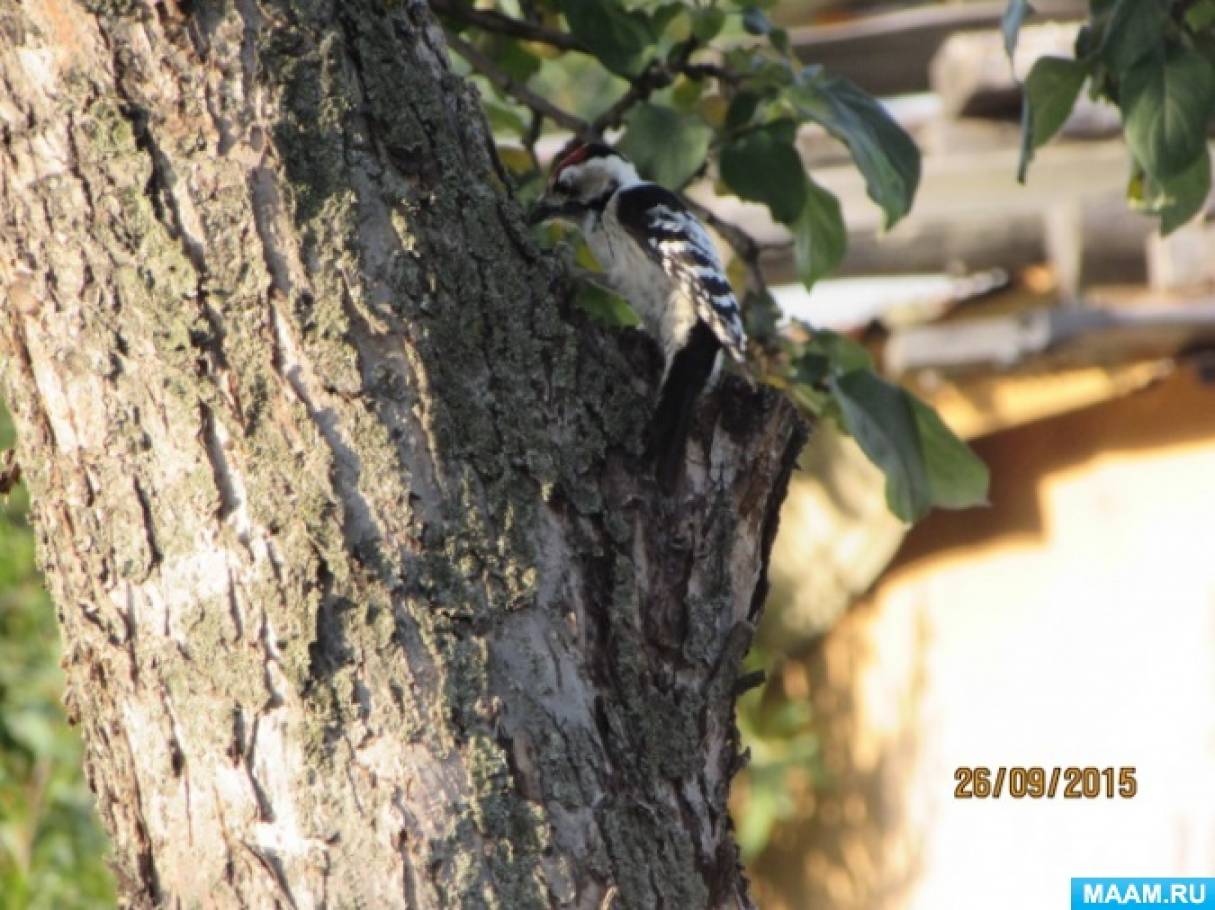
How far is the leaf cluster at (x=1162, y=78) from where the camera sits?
245 cm

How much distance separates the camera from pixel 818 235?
273cm

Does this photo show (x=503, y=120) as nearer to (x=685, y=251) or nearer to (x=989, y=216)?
(x=685, y=251)

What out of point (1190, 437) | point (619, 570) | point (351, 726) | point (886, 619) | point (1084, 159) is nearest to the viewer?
point (351, 726)

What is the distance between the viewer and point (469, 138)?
6.83 ft

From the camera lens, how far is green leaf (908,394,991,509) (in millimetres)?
2705

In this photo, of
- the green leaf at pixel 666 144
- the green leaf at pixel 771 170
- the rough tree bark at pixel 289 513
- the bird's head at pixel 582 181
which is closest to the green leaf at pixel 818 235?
the green leaf at pixel 771 170

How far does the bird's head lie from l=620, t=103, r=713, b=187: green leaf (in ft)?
1.65

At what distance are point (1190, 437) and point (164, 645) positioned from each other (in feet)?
12.8

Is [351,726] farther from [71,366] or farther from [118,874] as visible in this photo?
[71,366]

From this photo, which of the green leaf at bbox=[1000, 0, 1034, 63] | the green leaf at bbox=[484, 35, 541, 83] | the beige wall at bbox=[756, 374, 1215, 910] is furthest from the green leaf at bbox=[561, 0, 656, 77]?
the beige wall at bbox=[756, 374, 1215, 910]

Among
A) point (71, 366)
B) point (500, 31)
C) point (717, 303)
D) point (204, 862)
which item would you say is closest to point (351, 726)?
point (204, 862)
